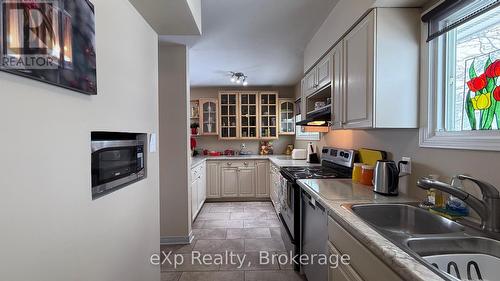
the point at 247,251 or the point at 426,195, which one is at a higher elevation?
the point at 426,195

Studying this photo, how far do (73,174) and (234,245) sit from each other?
230 cm

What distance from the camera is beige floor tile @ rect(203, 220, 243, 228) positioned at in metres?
3.46

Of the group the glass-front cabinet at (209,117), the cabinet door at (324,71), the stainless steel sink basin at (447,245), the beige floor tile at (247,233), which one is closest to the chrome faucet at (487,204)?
the stainless steel sink basin at (447,245)

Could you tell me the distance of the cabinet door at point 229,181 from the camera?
4.69 m

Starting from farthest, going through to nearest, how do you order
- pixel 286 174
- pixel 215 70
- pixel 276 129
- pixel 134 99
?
pixel 276 129
pixel 215 70
pixel 286 174
pixel 134 99

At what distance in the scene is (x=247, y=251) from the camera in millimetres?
2709

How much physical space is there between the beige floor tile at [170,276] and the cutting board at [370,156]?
2.02 metres

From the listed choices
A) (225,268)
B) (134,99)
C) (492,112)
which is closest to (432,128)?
(492,112)

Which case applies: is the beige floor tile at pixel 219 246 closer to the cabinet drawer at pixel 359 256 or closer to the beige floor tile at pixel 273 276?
the beige floor tile at pixel 273 276

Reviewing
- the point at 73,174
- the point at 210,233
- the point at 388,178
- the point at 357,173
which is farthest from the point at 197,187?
the point at 73,174

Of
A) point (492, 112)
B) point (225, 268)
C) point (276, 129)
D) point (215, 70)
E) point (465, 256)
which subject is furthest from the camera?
point (276, 129)

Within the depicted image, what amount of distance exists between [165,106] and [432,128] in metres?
2.55

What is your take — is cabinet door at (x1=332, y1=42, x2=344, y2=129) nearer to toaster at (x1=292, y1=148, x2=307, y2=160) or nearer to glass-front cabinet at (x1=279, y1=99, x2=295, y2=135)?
toaster at (x1=292, y1=148, x2=307, y2=160)

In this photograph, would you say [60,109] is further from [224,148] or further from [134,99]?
[224,148]
